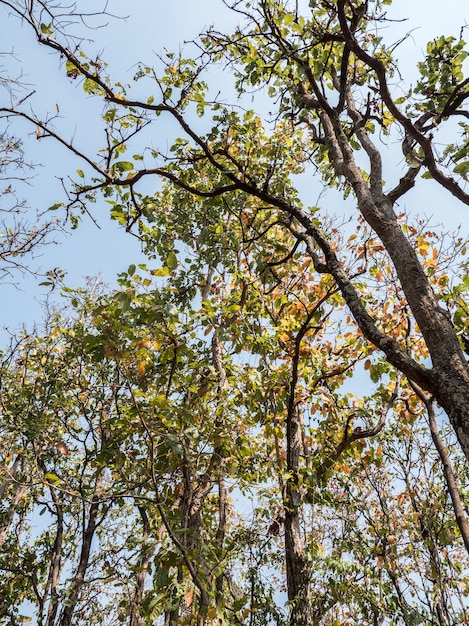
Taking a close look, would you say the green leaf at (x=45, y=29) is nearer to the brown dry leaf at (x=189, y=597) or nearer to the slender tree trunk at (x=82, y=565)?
the brown dry leaf at (x=189, y=597)

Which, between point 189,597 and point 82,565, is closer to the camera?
point 189,597

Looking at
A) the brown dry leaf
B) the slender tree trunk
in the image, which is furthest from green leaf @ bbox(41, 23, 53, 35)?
the slender tree trunk

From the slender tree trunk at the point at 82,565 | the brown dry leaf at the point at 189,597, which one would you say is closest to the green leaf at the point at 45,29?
the brown dry leaf at the point at 189,597

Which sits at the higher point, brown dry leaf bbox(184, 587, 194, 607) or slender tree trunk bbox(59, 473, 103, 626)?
slender tree trunk bbox(59, 473, 103, 626)

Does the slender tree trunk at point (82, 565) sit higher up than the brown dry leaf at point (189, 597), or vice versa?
the slender tree trunk at point (82, 565)

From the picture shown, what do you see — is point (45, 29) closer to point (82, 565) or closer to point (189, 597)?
point (189, 597)

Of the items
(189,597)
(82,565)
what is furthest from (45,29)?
(82,565)

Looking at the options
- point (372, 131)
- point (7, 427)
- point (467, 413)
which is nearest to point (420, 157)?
point (372, 131)

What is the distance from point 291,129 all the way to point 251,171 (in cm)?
82

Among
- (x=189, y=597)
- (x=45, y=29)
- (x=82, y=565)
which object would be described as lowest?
(x=189, y=597)

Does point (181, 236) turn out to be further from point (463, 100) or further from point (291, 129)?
point (463, 100)

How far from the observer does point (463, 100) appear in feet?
13.7

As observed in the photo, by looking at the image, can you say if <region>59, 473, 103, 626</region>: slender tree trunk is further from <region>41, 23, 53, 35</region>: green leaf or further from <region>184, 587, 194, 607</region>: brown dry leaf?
<region>41, 23, 53, 35</region>: green leaf

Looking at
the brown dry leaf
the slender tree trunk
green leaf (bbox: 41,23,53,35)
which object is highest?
green leaf (bbox: 41,23,53,35)
